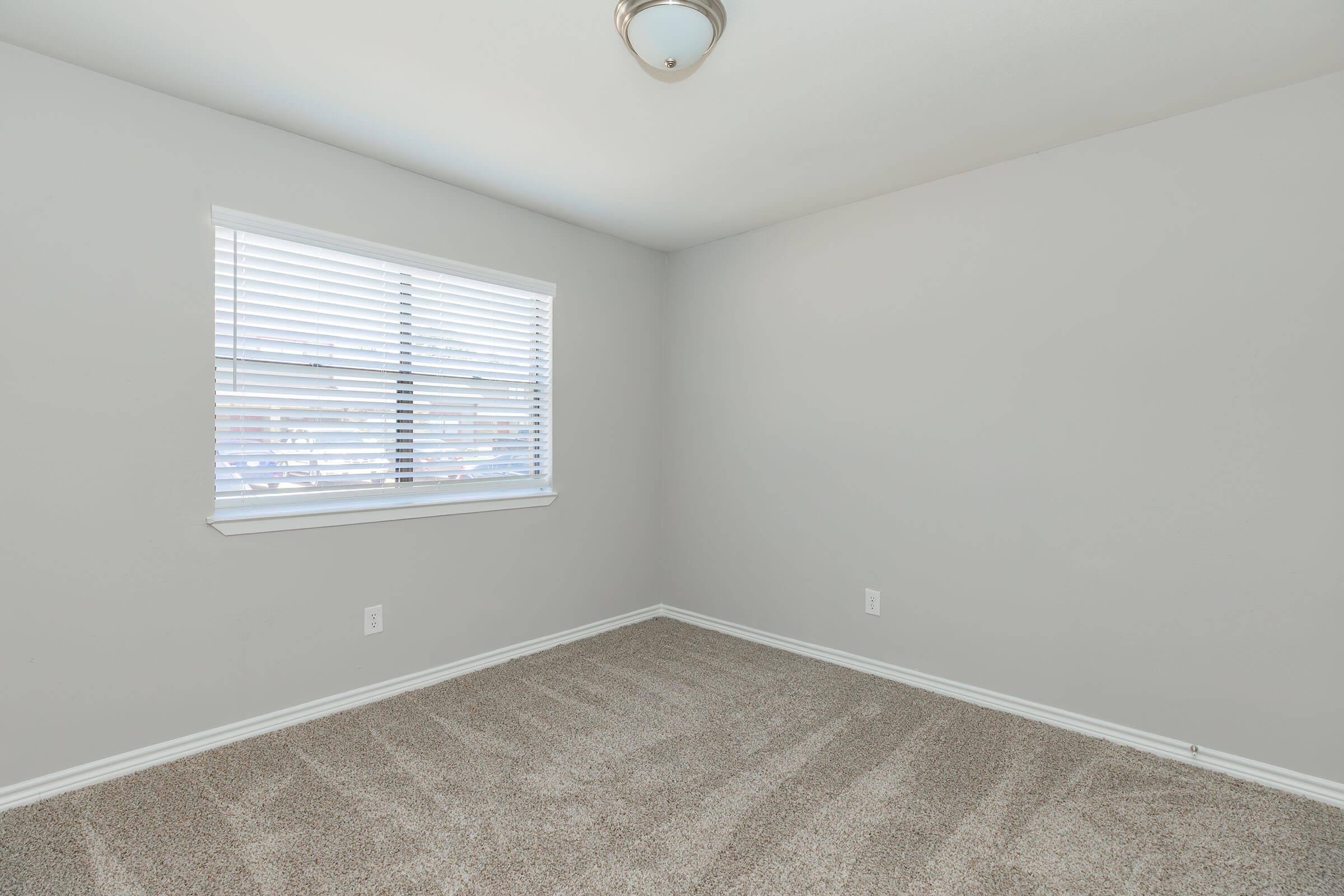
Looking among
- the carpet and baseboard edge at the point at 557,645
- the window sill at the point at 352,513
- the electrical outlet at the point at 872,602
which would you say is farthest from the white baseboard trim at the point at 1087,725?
the window sill at the point at 352,513

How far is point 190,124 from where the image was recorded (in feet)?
7.50

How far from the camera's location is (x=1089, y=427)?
Answer: 2527mm

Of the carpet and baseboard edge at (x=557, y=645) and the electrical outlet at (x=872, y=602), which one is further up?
the electrical outlet at (x=872, y=602)

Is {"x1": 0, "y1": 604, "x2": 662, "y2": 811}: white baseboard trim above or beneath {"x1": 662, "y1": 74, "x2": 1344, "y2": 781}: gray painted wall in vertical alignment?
beneath

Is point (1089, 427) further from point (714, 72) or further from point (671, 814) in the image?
point (671, 814)

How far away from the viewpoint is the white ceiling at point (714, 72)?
179cm

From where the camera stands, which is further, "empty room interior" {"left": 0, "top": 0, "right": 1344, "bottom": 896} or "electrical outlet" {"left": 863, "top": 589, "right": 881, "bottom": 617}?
"electrical outlet" {"left": 863, "top": 589, "right": 881, "bottom": 617}

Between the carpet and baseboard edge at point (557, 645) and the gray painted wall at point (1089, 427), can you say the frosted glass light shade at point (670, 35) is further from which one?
the carpet and baseboard edge at point (557, 645)

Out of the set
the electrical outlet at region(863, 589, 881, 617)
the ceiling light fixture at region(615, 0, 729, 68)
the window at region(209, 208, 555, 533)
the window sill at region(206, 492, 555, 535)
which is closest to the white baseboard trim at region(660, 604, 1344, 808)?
the electrical outlet at region(863, 589, 881, 617)

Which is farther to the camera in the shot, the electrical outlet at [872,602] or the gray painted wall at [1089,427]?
the electrical outlet at [872,602]

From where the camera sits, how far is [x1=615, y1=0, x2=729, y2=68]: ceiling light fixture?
5.39 ft

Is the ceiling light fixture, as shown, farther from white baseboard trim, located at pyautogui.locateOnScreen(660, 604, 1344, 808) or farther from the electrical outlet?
white baseboard trim, located at pyautogui.locateOnScreen(660, 604, 1344, 808)

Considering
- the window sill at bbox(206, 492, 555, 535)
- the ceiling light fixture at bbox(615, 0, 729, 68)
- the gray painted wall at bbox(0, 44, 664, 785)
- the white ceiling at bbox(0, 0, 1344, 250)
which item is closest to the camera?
the ceiling light fixture at bbox(615, 0, 729, 68)

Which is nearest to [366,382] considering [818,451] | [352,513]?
[352,513]
